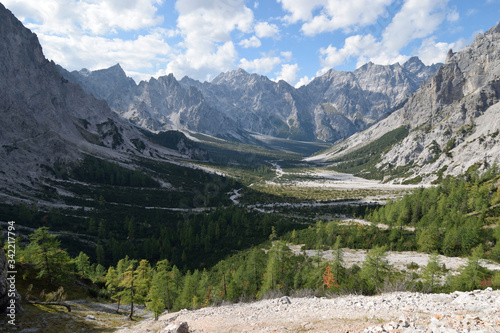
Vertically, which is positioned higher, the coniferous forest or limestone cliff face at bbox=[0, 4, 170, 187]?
limestone cliff face at bbox=[0, 4, 170, 187]

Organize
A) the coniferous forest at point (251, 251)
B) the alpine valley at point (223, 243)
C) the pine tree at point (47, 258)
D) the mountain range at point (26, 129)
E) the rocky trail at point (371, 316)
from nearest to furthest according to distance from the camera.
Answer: the rocky trail at point (371, 316) < the alpine valley at point (223, 243) < the pine tree at point (47, 258) < the coniferous forest at point (251, 251) < the mountain range at point (26, 129)

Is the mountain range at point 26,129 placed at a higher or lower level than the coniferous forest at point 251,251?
higher

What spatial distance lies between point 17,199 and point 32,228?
3078cm

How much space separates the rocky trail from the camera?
12.4m

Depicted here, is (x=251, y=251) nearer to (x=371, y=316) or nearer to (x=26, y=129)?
(x=371, y=316)

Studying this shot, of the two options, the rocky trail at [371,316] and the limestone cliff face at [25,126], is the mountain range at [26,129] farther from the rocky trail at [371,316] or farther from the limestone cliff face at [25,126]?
the rocky trail at [371,316]

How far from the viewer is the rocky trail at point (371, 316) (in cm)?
1237

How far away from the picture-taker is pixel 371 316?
18.4m

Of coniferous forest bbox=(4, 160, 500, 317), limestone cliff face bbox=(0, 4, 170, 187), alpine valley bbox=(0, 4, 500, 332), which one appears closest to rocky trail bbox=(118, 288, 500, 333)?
alpine valley bbox=(0, 4, 500, 332)

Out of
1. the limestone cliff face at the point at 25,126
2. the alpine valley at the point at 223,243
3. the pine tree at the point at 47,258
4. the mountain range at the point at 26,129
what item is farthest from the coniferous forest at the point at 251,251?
the limestone cliff face at the point at 25,126

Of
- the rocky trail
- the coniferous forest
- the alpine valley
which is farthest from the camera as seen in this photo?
the coniferous forest

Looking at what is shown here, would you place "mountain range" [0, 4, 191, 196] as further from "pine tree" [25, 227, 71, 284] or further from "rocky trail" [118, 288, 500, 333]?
"rocky trail" [118, 288, 500, 333]

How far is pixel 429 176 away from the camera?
17300 cm

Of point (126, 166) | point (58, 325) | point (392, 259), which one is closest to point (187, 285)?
point (58, 325)
